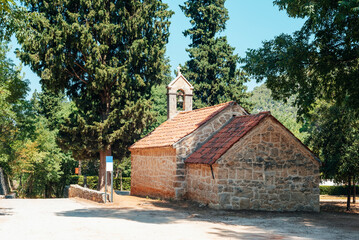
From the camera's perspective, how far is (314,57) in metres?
15.7

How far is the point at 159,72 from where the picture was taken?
2567cm

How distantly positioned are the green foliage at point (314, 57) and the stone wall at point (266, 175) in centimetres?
210

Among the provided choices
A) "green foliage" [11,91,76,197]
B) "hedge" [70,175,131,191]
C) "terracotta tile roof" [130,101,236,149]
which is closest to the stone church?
"terracotta tile roof" [130,101,236,149]

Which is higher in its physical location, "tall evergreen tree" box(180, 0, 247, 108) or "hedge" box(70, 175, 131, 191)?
"tall evergreen tree" box(180, 0, 247, 108)

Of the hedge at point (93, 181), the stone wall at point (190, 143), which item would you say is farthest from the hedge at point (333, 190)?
the stone wall at point (190, 143)

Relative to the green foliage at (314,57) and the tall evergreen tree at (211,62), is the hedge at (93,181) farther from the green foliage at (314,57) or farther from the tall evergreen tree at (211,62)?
the green foliage at (314,57)

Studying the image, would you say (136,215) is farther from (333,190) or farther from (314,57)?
(333,190)

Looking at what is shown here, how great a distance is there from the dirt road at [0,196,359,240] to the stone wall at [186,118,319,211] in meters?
1.03

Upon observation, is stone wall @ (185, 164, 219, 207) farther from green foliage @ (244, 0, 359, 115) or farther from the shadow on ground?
green foliage @ (244, 0, 359, 115)

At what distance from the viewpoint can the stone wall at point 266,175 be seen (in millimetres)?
16484

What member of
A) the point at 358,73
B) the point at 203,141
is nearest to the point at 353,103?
the point at 358,73

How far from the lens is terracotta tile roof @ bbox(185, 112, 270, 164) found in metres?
16.8

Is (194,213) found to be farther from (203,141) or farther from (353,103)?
(353,103)

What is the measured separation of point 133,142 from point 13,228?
1547cm
